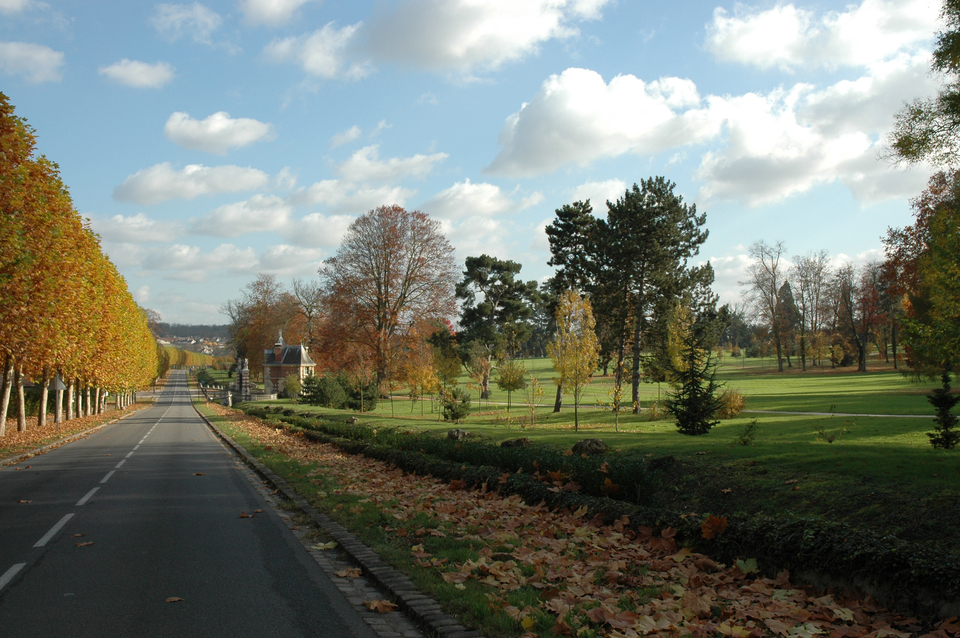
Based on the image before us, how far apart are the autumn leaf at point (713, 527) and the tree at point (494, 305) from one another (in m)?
55.0

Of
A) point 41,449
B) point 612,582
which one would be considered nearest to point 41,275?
point 41,449

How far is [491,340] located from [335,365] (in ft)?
63.9

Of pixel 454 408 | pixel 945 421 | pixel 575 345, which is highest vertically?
pixel 575 345

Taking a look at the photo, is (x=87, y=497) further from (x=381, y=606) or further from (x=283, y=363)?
(x=283, y=363)

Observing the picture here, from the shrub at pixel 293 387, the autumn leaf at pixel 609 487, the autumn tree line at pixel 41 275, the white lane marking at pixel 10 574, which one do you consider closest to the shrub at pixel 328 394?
the shrub at pixel 293 387

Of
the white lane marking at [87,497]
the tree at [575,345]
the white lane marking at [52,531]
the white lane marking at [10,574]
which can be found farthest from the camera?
the tree at [575,345]

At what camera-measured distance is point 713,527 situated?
241 inches

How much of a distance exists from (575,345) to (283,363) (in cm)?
5769

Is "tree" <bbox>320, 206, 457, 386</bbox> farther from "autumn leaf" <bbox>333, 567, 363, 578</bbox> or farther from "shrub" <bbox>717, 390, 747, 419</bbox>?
"autumn leaf" <bbox>333, 567, 363, 578</bbox>

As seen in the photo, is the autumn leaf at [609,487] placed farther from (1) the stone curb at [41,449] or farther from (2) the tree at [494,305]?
(2) the tree at [494,305]

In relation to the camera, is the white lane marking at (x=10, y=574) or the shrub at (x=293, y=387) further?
the shrub at (x=293, y=387)

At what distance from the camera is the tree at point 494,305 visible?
203 feet

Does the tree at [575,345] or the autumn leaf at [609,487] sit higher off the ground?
the tree at [575,345]

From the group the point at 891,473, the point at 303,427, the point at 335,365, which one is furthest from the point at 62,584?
the point at 335,365
